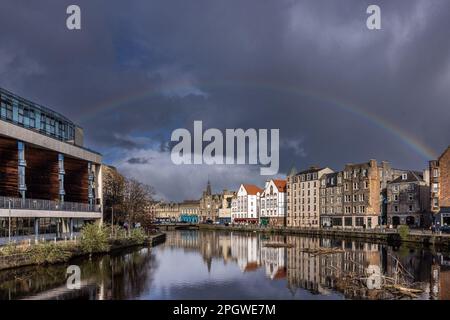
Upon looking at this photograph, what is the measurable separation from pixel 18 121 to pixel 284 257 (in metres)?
38.6

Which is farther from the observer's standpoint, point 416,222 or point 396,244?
point 416,222

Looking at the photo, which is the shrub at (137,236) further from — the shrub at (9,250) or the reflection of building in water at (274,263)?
the shrub at (9,250)

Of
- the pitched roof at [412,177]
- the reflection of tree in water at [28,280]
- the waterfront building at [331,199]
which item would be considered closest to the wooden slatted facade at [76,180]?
the reflection of tree in water at [28,280]

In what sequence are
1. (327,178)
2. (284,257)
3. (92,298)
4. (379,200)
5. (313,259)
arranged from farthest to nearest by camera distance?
1. (327,178)
2. (379,200)
3. (284,257)
4. (313,259)
5. (92,298)

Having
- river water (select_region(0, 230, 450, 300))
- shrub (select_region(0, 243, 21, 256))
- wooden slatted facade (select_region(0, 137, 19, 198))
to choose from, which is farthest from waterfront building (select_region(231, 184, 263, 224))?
shrub (select_region(0, 243, 21, 256))

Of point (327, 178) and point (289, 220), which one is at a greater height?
point (327, 178)

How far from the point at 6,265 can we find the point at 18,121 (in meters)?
25.0

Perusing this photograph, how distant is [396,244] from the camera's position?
76.0 metres

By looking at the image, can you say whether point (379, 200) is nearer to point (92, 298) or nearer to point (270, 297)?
point (270, 297)

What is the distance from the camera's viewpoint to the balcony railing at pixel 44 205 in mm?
48469

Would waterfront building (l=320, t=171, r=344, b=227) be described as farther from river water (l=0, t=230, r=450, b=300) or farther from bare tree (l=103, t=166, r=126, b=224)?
river water (l=0, t=230, r=450, b=300)

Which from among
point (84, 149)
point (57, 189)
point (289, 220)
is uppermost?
point (84, 149)
